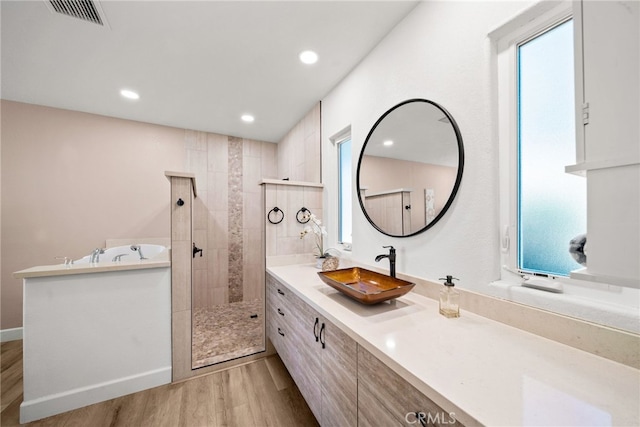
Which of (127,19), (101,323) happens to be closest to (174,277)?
(101,323)

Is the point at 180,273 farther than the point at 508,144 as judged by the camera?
Yes

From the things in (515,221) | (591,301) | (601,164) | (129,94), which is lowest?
(591,301)

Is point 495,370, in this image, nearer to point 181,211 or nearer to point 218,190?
point 181,211

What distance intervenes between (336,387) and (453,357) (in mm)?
576

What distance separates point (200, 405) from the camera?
1.56 meters

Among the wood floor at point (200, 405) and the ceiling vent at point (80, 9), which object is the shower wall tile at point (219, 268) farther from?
the ceiling vent at point (80, 9)

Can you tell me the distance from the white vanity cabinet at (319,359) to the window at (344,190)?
827 mm

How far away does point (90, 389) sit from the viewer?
61.9 inches

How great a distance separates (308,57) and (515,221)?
184 centimetres

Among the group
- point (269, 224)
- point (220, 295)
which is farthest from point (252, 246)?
point (269, 224)

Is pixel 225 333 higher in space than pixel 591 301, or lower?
lower

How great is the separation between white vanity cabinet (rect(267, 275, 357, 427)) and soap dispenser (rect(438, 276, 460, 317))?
47 cm

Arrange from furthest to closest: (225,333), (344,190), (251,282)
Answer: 1. (251,282)
2. (225,333)
3. (344,190)

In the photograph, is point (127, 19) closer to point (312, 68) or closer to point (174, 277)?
point (312, 68)
